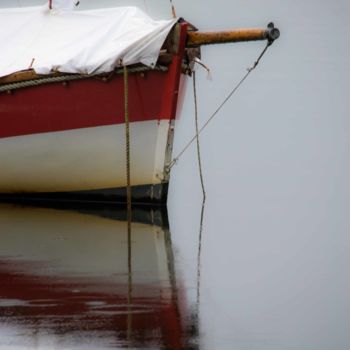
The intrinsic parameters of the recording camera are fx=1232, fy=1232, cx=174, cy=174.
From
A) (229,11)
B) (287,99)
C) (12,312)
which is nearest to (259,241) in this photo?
(12,312)

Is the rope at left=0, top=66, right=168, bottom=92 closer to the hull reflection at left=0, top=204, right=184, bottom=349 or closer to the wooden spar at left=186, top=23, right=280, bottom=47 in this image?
the wooden spar at left=186, top=23, right=280, bottom=47

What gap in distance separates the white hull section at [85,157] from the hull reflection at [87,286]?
2.10 meters

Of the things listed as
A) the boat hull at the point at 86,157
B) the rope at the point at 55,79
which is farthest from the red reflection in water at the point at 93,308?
the boat hull at the point at 86,157

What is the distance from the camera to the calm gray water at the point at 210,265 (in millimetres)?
8297

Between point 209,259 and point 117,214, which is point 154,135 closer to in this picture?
point 117,214

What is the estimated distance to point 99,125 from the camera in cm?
1658

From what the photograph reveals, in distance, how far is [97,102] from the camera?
16.4 meters

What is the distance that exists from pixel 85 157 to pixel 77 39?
65.7 inches

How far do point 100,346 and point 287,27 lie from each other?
200 feet

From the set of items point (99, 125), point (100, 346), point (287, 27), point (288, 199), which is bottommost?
point (287, 27)

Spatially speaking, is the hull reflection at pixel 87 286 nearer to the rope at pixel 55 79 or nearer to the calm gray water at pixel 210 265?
the calm gray water at pixel 210 265

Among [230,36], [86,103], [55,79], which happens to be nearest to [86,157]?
[86,103]

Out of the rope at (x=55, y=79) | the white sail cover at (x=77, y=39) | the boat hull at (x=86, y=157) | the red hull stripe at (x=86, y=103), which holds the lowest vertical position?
the boat hull at (x=86, y=157)

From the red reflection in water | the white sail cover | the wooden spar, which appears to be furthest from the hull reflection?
the wooden spar
